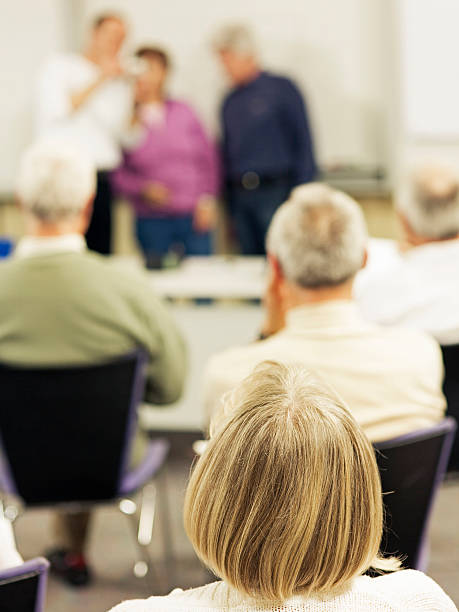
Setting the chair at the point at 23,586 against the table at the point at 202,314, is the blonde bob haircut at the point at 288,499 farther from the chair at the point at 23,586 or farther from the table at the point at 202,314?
the table at the point at 202,314

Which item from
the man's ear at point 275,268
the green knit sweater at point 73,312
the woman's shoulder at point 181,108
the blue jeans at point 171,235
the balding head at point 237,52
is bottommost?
the blue jeans at point 171,235

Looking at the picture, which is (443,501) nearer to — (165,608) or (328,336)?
(328,336)

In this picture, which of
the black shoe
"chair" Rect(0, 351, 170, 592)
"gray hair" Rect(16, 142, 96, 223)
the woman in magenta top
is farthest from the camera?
the woman in magenta top

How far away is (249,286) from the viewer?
144 inches

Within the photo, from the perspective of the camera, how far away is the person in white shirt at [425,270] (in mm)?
2453

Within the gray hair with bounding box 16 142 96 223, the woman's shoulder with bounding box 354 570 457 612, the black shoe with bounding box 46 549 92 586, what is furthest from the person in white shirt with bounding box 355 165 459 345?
the woman's shoulder with bounding box 354 570 457 612

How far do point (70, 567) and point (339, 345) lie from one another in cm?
147

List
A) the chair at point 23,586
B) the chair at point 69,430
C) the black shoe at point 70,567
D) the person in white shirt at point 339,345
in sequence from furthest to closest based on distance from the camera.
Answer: the black shoe at point 70,567
the chair at point 69,430
the person in white shirt at point 339,345
the chair at point 23,586

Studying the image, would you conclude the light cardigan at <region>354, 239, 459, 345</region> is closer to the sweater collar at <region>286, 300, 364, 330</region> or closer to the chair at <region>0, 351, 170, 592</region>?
the sweater collar at <region>286, 300, 364, 330</region>

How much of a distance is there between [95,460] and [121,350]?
319 millimetres

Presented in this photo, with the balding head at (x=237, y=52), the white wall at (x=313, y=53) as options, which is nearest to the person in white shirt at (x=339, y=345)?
the balding head at (x=237, y=52)

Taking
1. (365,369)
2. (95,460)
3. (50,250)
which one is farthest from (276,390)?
(50,250)

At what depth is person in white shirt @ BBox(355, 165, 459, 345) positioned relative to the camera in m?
2.45

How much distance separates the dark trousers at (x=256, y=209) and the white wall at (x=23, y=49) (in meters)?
1.47
